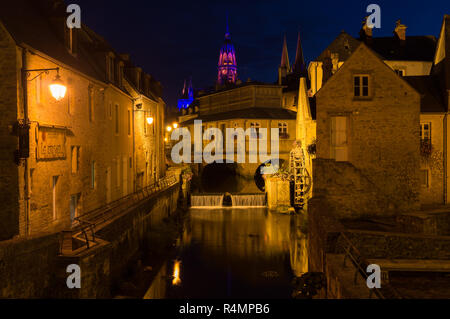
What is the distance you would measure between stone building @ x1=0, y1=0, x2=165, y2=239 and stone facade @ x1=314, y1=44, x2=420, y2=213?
1051 cm

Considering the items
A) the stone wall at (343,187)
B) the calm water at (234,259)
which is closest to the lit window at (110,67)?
the calm water at (234,259)

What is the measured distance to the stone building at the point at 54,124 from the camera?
1096 cm

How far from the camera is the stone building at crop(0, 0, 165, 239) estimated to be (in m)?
11.0

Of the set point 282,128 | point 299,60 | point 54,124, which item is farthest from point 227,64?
point 54,124

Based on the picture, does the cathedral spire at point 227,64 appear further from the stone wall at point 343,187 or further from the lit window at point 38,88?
the lit window at point 38,88

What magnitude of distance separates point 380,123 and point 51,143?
14.8 metres

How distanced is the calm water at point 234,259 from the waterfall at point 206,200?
414cm

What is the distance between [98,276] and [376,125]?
1473 centimetres

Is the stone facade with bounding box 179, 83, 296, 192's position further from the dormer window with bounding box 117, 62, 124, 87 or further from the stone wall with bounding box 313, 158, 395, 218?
the stone wall with bounding box 313, 158, 395, 218

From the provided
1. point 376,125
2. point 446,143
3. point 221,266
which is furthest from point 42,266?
point 446,143

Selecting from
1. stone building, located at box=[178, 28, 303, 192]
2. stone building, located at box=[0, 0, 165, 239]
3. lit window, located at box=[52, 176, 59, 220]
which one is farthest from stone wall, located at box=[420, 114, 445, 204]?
stone building, located at box=[178, 28, 303, 192]

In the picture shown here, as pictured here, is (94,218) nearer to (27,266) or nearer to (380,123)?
(27,266)

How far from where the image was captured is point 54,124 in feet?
42.7
